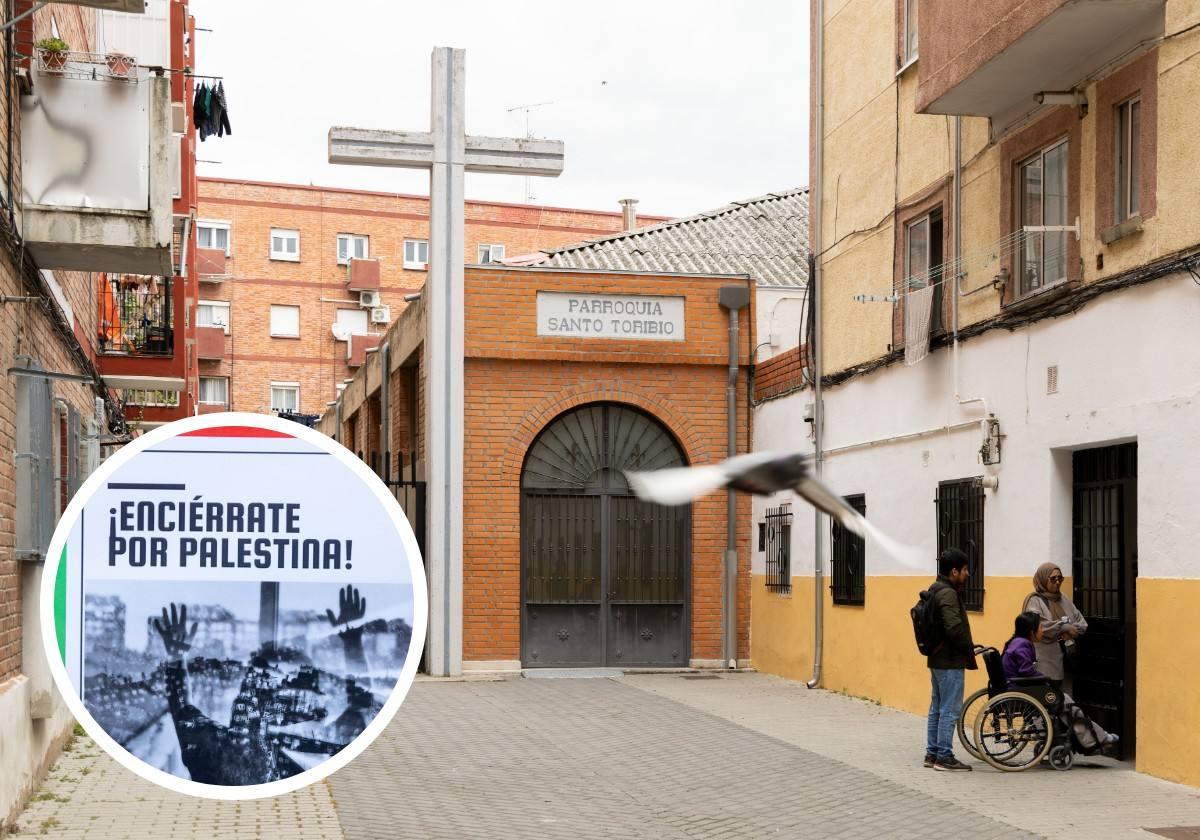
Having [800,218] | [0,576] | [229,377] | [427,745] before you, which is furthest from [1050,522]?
[229,377]

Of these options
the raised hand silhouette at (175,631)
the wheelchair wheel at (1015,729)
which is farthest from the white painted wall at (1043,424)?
the raised hand silhouette at (175,631)

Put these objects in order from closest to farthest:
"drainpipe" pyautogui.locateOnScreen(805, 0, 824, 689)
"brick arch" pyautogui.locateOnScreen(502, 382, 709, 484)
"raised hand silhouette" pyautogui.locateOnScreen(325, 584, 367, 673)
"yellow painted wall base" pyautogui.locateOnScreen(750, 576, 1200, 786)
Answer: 1. "raised hand silhouette" pyautogui.locateOnScreen(325, 584, 367, 673)
2. "yellow painted wall base" pyautogui.locateOnScreen(750, 576, 1200, 786)
3. "drainpipe" pyautogui.locateOnScreen(805, 0, 824, 689)
4. "brick arch" pyautogui.locateOnScreen(502, 382, 709, 484)

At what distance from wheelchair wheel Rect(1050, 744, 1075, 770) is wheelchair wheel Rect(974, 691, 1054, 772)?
0.31ft

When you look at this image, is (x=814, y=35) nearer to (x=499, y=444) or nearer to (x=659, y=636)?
(x=499, y=444)

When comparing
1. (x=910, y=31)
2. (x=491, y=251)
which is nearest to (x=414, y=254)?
(x=491, y=251)

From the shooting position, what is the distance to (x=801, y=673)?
18.3 metres

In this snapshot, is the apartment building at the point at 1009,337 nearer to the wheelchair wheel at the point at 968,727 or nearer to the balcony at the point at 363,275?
the wheelchair wheel at the point at 968,727

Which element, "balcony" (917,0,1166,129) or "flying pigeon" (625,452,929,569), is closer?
"flying pigeon" (625,452,929,569)

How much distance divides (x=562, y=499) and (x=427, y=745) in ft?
23.3

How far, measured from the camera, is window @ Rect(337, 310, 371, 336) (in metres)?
54.5

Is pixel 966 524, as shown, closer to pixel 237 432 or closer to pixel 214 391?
pixel 237 432

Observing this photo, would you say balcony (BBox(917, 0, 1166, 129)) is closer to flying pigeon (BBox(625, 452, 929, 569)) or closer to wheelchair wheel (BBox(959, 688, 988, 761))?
wheelchair wheel (BBox(959, 688, 988, 761))

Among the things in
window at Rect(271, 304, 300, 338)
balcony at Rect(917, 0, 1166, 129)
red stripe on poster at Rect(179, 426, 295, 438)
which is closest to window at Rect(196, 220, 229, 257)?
window at Rect(271, 304, 300, 338)

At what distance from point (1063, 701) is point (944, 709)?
90 cm
